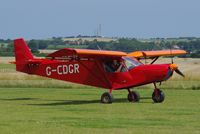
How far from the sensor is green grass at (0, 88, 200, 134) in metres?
14.0

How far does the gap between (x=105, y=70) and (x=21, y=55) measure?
5.07 meters

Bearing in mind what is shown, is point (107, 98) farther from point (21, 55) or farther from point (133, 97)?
point (21, 55)

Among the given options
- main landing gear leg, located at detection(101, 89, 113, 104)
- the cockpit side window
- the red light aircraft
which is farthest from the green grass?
the cockpit side window

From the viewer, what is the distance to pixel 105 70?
24469 millimetres

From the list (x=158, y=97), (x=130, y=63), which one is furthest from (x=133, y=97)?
(x=130, y=63)

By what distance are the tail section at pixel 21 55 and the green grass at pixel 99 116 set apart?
7.31 ft

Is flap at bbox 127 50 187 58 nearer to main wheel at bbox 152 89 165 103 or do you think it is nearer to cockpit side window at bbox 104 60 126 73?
cockpit side window at bbox 104 60 126 73

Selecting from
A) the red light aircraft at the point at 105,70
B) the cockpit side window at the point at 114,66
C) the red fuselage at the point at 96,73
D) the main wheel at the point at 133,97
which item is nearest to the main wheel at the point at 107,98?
the red light aircraft at the point at 105,70

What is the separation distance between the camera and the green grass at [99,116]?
14.0 metres

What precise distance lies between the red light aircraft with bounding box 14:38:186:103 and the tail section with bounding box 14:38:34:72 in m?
0.47

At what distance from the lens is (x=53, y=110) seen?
19.7 metres

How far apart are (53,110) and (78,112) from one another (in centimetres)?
111

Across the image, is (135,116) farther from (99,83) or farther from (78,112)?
(99,83)

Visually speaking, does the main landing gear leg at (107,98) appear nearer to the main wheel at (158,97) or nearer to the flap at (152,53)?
the main wheel at (158,97)
